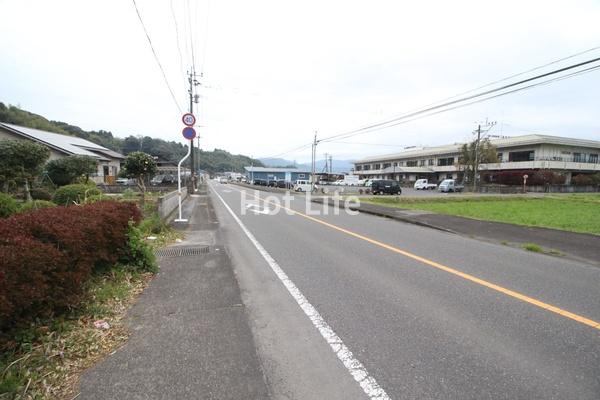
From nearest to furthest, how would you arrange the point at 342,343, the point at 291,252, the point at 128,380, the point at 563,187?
1. the point at 128,380
2. the point at 342,343
3. the point at 291,252
4. the point at 563,187

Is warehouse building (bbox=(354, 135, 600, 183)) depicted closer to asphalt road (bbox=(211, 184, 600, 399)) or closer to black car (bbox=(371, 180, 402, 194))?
black car (bbox=(371, 180, 402, 194))

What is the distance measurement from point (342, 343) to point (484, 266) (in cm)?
410

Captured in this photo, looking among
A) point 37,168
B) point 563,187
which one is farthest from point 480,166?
point 37,168

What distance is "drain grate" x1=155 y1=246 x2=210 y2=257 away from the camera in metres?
6.82

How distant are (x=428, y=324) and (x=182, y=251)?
17.8ft

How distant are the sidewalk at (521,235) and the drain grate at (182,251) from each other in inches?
298

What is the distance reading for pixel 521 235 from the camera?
9242 millimetres

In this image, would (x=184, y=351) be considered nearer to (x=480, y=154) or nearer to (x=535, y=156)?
(x=480, y=154)

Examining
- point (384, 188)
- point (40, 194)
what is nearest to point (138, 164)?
point (40, 194)

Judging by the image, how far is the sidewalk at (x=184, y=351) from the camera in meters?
2.48

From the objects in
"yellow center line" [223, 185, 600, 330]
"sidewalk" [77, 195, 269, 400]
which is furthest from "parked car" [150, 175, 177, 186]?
"sidewalk" [77, 195, 269, 400]

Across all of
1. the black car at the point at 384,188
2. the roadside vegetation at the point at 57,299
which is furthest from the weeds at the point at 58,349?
the black car at the point at 384,188

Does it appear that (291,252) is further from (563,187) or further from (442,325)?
(563,187)

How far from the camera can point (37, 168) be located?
638 inches
